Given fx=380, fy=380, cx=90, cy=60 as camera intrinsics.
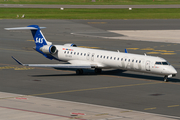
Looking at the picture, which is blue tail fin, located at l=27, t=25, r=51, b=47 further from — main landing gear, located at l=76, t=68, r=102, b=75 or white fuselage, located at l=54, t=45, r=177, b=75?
main landing gear, located at l=76, t=68, r=102, b=75

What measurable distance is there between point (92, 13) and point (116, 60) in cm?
8821

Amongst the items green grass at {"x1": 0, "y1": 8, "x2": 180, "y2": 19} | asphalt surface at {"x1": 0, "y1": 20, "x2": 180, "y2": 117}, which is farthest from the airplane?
green grass at {"x1": 0, "y1": 8, "x2": 180, "y2": 19}

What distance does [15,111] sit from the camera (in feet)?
93.2

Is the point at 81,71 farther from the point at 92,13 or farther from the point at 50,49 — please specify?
the point at 92,13

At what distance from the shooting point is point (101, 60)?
45.2 m

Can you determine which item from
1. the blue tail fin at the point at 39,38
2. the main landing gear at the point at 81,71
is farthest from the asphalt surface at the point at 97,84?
the blue tail fin at the point at 39,38

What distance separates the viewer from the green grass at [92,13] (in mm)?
118812

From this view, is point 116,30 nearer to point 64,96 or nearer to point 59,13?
point 59,13

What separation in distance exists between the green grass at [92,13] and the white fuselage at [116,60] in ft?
230

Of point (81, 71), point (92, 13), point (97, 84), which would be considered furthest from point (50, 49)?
point (92, 13)

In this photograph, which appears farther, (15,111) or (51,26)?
(51,26)

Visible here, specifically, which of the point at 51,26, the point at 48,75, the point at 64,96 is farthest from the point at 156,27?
the point at 64,96

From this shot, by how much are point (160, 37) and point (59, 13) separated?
53.6m

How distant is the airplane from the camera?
135ft
